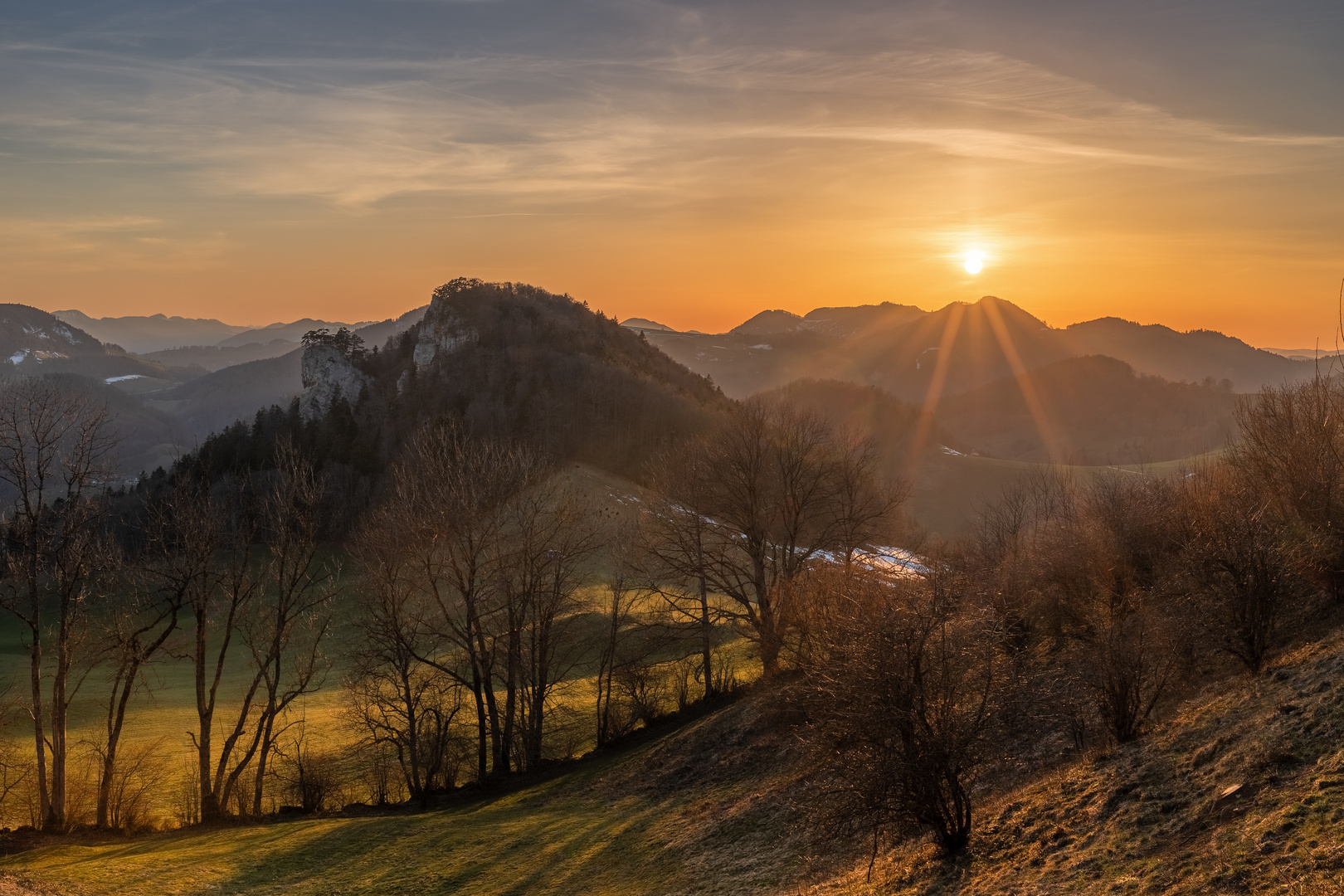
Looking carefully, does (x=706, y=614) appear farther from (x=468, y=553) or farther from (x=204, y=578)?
(x=204, y=578)

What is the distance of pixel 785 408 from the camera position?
160 feet

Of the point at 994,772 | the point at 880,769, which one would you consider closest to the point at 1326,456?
the point at 994,772

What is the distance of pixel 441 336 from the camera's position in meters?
129

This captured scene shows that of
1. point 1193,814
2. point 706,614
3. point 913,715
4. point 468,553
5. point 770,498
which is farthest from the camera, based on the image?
point 770,498

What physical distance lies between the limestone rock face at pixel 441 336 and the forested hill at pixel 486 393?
182mm

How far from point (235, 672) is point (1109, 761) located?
2298 inches

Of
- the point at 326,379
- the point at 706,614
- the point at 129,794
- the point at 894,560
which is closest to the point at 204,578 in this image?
the point at 129,794

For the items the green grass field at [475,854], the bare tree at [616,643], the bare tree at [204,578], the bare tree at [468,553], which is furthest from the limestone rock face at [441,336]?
the green grass field at [475,854]

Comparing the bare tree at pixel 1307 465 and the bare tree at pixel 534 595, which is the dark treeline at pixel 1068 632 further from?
the bare tree at pixel 534 595

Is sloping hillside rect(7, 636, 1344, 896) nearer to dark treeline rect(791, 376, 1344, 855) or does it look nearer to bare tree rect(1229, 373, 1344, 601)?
dark treeline rect(791, 376, 1344, 855)

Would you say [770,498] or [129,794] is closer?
[129,794]

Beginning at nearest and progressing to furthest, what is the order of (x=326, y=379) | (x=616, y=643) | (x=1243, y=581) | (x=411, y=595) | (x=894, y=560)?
1. (x=1243, y=581)
2. (x=411, y=595)
3. (x=616, y=643)
4. (x=894, y=560)
5. (x=326, y=379)

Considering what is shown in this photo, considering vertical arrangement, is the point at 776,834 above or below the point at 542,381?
below

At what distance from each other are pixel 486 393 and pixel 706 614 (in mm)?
79610
